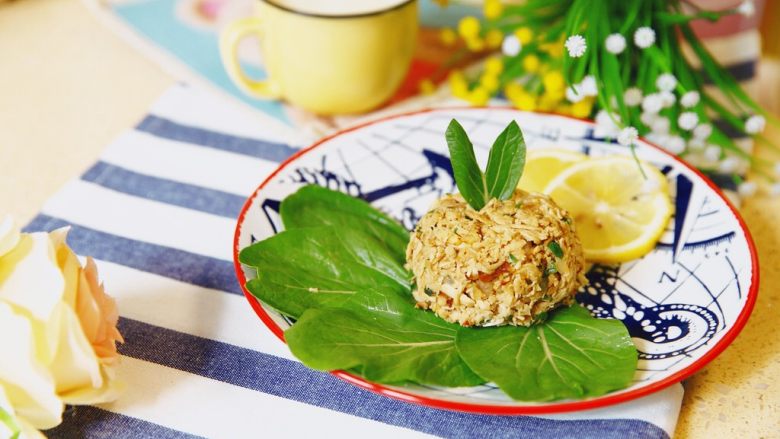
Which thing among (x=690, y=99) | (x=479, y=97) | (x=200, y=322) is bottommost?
(x=200, y=322)

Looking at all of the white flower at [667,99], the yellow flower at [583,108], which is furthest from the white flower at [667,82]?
the yellow flower at [583,108]

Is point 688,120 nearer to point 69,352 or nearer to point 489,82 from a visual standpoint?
point 489,82

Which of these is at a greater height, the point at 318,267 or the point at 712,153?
the point at 712,153

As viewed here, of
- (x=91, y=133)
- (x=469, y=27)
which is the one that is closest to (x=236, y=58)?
(x=91, y=133)

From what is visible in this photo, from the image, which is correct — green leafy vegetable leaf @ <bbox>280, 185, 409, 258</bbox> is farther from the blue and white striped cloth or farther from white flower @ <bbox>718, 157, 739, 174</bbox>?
white flower @ <bbox>718, 157, 739, 174</bbox>

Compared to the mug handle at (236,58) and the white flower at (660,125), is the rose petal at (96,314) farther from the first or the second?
the white flower at (660,125)

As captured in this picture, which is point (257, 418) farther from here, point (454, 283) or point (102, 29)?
point (102, 29)

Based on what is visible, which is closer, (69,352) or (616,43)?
(69,352)

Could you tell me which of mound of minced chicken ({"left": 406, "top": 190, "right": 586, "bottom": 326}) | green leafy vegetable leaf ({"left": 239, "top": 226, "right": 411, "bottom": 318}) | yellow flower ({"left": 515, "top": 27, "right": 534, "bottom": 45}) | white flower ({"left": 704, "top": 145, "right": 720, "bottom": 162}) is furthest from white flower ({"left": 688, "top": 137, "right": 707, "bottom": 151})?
green leafy vegetable leaf ({"left": 239, "top": 226, "right": 411, "bottom": 318})
